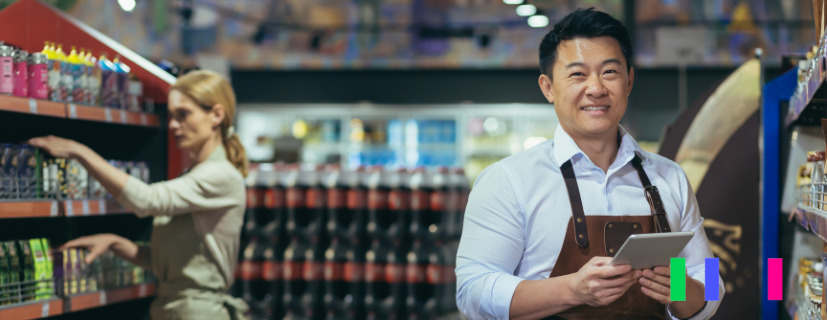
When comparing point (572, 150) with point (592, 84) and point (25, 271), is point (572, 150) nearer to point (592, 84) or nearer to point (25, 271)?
point (592, 84)

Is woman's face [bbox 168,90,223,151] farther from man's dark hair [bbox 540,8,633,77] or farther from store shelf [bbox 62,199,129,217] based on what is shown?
man's dark hair [bbox 540,8,633,77]

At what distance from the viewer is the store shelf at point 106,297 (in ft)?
9.94

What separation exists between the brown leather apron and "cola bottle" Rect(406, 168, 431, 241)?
340 cm

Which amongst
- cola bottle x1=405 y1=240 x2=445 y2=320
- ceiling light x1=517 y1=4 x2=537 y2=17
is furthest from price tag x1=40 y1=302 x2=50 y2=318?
ceiling light x1=517 y1=4 x2=537 y2=17

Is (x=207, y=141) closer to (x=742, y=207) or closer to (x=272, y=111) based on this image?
(x=742, y=207)

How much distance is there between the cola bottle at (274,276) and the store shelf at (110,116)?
189 cm

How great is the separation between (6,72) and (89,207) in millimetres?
645

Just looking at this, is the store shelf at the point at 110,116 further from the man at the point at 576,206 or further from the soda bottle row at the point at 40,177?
the man at the point at 576,206

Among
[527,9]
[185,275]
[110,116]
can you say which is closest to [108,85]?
[110,116]

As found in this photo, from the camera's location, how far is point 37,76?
2809 millimetres

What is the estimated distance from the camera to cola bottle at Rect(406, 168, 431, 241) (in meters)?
5.22

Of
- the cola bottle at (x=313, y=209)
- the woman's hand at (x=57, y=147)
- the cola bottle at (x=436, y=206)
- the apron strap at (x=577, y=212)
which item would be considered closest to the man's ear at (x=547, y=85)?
the apron strap at (x=577, y=212)

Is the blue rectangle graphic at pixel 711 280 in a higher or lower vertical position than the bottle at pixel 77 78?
lower

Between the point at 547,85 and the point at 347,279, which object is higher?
the point at 547,85
